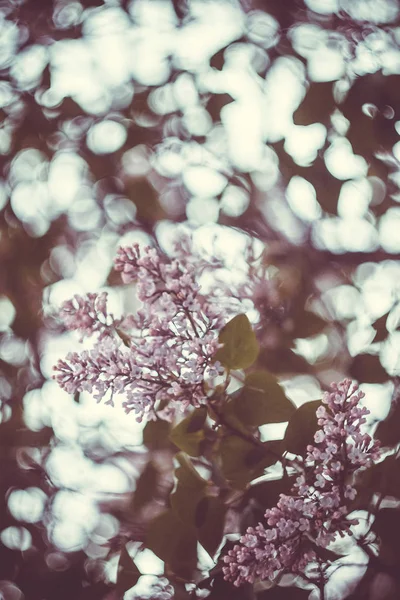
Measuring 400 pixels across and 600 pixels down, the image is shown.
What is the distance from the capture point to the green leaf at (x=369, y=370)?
0.55 m

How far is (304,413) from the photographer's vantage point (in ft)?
1.55

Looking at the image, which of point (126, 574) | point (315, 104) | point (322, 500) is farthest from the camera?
point (315, 104)

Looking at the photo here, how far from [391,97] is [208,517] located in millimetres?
465

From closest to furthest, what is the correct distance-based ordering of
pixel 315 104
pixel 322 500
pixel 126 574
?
pixel 322 500 < pixel 126 574 < pixel 315 104

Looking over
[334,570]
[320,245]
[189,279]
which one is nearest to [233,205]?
[320,245]

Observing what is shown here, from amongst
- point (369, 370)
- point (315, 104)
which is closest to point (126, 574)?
point (369, 370)

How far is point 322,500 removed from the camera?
42 cm

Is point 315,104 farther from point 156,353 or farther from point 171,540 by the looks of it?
point 171,540

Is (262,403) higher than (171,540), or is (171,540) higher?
(262,403)

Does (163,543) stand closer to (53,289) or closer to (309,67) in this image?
(53,289)

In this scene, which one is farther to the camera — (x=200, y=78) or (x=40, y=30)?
(x=40, y=30)

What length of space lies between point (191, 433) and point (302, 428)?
96 mm

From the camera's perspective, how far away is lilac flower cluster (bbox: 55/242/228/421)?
0.44 m

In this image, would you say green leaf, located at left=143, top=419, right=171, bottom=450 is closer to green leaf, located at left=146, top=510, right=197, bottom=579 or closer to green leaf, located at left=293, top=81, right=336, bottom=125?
green leaf, located at left=146, top=510, right=197, bottom=579
